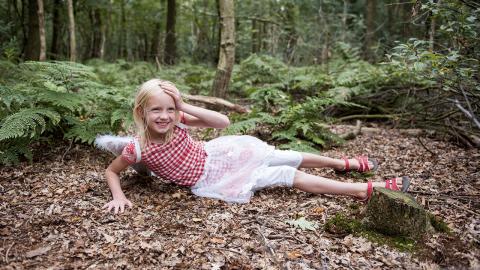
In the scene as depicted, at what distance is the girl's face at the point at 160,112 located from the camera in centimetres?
351

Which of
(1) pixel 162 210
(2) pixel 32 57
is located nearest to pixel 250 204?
(1) pixel 162 210

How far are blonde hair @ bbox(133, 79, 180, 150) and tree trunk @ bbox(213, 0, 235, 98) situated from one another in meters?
3.68

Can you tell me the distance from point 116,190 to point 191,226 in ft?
3.00

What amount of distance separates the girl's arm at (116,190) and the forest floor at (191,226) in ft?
0.32

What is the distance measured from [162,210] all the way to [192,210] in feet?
0.95

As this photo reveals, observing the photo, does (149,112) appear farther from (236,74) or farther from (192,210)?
(236,74)

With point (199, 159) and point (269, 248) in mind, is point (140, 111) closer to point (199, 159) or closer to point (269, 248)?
point (199, 159)

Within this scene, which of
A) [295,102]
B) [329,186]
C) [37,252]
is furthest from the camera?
[295,102]

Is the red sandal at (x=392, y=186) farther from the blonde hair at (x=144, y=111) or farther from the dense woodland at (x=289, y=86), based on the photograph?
the blonde hair at (x=144, y=111)

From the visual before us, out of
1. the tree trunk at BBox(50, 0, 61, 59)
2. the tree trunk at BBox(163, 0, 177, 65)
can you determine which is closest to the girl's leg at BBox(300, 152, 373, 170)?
the tree trunk at BBox(163, 0, 177, 65)

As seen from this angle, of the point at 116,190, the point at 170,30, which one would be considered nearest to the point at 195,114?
the point at 116,190

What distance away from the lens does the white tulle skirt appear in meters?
3.81

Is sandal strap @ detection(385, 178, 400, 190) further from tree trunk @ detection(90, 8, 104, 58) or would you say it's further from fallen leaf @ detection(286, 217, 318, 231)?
tree trunk @ detection(90, 8, 104, 58)

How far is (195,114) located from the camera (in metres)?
3.77
